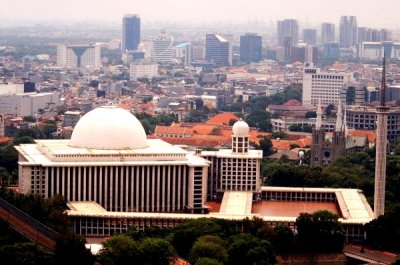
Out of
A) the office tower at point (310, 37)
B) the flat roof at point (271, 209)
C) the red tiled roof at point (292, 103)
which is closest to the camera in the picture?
the flat roof at point (271, 209)

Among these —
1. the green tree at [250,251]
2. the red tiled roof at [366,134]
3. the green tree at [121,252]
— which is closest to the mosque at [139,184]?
the green tree at [250,251]

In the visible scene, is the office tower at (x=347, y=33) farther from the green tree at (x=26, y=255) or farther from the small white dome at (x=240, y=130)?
the green tree at (x=26, y=255)

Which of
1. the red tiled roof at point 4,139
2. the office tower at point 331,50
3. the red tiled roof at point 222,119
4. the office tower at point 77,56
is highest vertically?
the office tower at point 331,50

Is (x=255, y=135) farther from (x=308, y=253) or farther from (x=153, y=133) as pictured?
(x=308, y=253)

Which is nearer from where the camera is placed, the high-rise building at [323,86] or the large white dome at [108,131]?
the large white dome at [108,131]

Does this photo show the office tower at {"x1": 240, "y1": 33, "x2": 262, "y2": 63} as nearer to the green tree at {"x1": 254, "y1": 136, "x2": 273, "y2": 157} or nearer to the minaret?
the green tree at {"x1": 254, "y1": 136, "x2": 273, "y2": 157}

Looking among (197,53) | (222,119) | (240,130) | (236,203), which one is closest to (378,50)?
(197,53)

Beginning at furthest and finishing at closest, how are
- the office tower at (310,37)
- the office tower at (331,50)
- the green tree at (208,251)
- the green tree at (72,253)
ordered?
the office tower at (310,37)
the office tower at (331,50)
the green tree at (208,251)
the green tree at (72,253)
